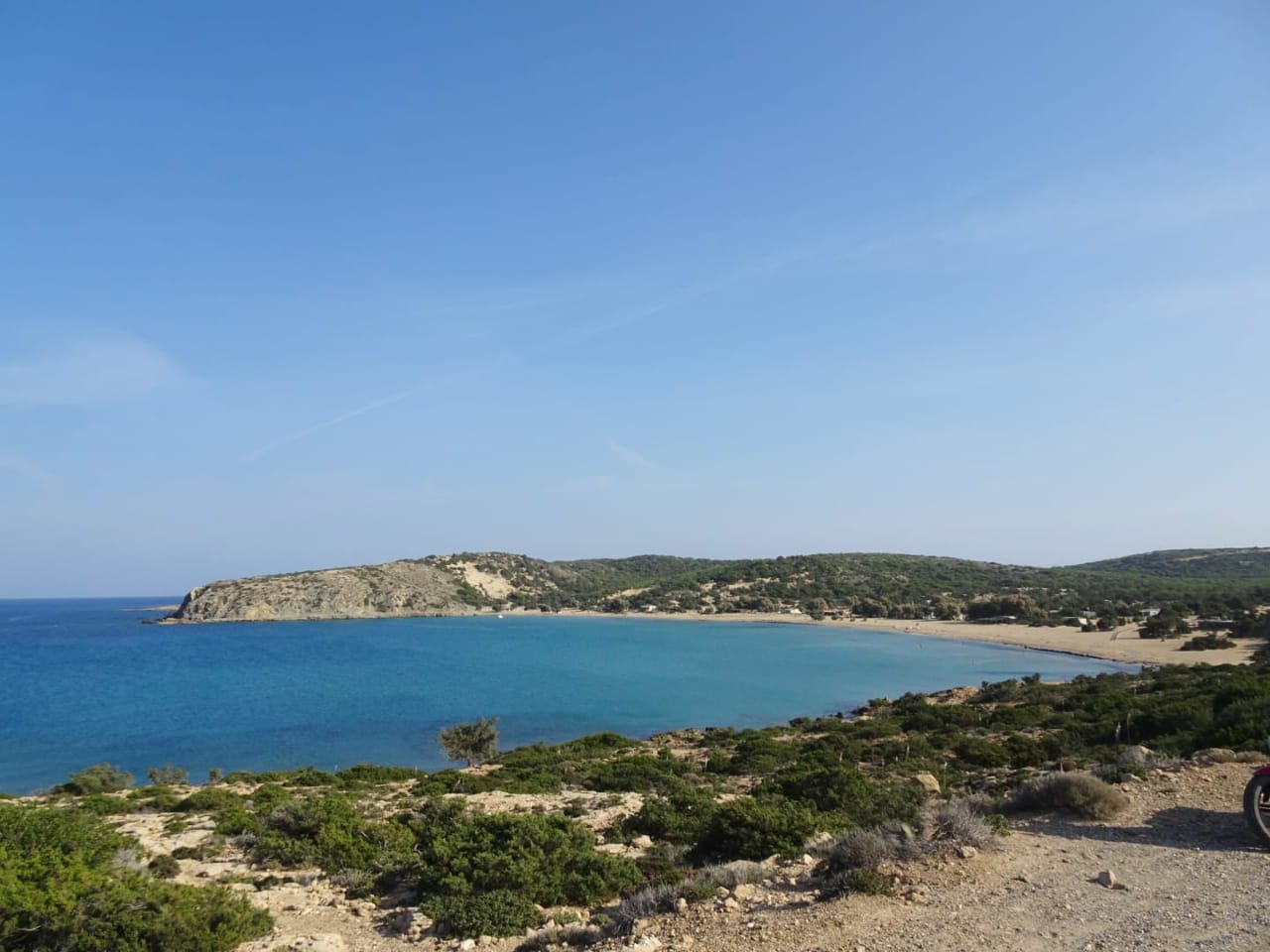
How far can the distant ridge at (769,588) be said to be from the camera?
12038 centimetres

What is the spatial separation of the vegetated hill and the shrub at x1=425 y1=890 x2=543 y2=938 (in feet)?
526

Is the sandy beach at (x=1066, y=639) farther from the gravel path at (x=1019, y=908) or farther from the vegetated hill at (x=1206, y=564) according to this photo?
the vegetated hill at (x=1206, y=564)

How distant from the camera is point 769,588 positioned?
149625mm

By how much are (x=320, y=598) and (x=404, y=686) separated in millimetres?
100409

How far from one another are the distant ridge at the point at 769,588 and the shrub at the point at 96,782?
351 ft

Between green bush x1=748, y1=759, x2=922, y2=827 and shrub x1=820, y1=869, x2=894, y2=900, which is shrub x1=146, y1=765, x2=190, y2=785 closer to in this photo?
green bush x1=748, y1=759, x2=922, y2=827

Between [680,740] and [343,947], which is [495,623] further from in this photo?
[343,947]

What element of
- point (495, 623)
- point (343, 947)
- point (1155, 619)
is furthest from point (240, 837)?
point (495, 623)

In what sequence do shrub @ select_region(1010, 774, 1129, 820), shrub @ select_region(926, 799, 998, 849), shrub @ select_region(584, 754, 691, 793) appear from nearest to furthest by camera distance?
shrub @ select_region(926, 799, 998, 849)
shrub @ select_region(1010, 774, 1129, 820)
shrub @ select_region(584, 754, 691, 793)

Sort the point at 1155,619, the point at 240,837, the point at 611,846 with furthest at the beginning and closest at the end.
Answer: the point at 1155,619
the point at 240,837
the point at 611,846

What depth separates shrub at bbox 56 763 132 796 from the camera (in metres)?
24.7

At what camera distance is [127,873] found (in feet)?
29.6

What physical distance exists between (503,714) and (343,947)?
40.5 meters

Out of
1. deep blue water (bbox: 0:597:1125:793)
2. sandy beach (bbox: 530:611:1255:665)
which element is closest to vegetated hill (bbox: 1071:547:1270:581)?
sandy beach (bbox: 530:611:1255:665)
